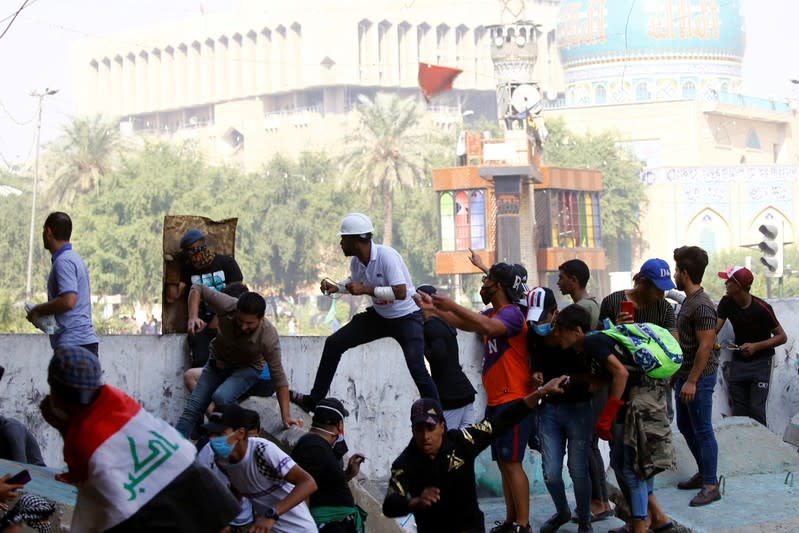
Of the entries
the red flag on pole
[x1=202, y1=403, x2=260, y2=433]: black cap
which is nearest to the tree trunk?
the red flag on pole

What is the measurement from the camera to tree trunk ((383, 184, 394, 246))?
7331 cm

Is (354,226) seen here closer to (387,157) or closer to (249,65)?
(387,157)

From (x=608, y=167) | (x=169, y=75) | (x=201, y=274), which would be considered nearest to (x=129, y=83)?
(x=169, y=75)

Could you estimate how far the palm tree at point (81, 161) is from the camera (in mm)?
69938

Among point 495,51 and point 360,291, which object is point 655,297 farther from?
point 495,51

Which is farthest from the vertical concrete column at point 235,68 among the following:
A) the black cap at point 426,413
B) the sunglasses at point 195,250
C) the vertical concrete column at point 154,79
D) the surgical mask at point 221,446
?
the black cap at point 426,413

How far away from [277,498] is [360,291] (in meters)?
2.40

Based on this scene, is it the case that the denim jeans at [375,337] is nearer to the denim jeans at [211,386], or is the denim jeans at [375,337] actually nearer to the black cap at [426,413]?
the denim jeans at [211,386]

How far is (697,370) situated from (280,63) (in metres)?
132

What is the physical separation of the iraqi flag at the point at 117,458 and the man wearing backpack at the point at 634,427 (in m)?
3.42

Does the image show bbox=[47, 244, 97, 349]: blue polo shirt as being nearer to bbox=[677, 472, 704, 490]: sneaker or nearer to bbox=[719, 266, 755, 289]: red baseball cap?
bbox=[677, 472, 704, 490]: sneaker

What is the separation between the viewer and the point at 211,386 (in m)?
8.63

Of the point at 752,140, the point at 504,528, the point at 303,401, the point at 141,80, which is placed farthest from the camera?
the point at 141,80

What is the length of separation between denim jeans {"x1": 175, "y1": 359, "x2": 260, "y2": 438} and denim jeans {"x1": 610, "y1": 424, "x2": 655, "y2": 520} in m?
2.20
